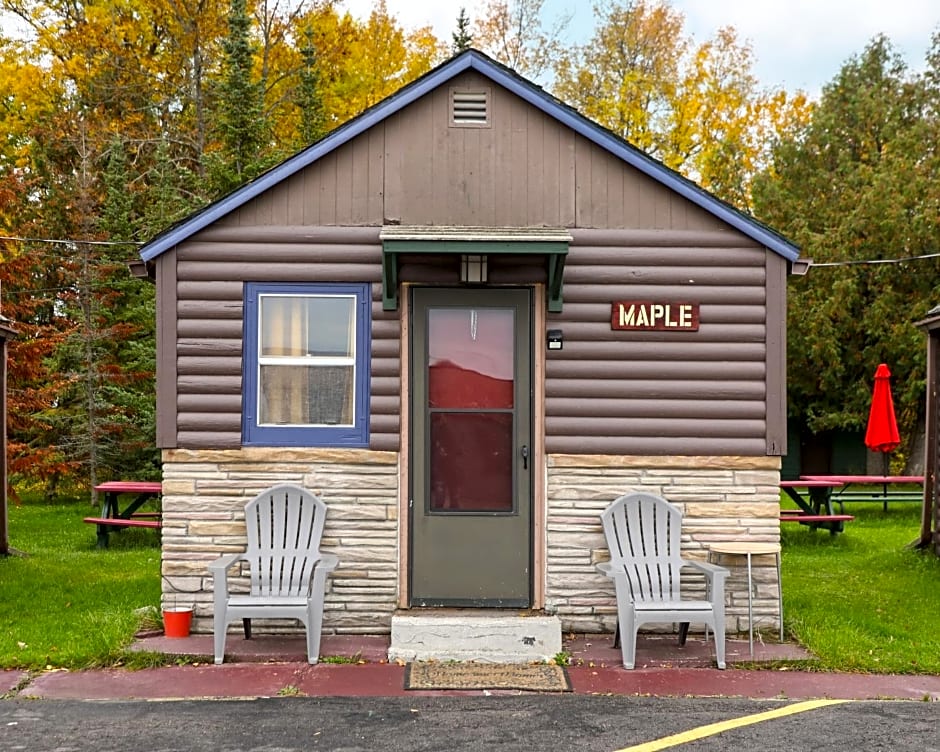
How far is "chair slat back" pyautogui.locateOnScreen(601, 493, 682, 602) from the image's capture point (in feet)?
22.9

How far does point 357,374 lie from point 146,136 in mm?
16355

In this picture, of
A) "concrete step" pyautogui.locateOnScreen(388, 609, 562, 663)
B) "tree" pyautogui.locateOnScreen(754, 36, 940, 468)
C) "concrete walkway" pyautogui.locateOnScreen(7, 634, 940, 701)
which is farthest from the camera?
"tree" pyautogui.locateOnScreen(754, 36, 940, 468)

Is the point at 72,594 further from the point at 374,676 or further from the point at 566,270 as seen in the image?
the point at 566,270

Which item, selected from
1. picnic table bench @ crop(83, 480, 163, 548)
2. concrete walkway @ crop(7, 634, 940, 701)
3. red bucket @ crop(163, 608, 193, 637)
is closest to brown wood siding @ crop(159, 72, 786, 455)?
red bucket @ crop(163, 608, 193, 637)

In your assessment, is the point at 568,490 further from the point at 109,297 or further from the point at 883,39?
the point at 883,39

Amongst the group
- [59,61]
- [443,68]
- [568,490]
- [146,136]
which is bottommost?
[568,490]

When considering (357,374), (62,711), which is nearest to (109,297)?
(357,374)

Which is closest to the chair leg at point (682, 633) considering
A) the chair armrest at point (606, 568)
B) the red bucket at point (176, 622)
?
the chair armrest at point (606, 568)

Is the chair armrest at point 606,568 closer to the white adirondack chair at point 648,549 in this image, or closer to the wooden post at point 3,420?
the white adirondack chair at point 648,549

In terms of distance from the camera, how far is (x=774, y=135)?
78.0 feet

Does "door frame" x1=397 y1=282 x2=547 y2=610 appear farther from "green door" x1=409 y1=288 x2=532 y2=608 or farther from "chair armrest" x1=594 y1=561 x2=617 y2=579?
"chair armrest" x1=594 y1=561 x2=617 y2=579

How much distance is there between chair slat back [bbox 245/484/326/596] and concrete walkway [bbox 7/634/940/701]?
43 centimetres

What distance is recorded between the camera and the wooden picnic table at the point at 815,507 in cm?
1178

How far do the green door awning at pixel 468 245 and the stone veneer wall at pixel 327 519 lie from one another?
1.21 m
